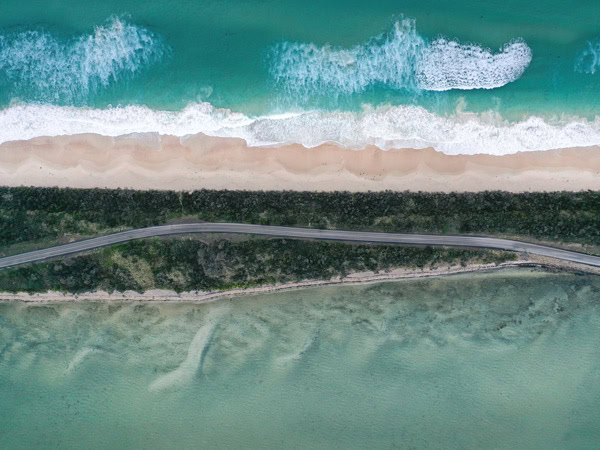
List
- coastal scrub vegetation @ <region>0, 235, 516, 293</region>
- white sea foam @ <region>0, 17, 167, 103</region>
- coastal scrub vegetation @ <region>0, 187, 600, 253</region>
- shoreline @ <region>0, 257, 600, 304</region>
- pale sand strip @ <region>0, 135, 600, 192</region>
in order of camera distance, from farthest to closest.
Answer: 1. white sea foam @ <region>0, 17, 167, 103</region>
2. pale sand strip @ <region>0, 135, 600, 192</region>
3. shoreline @ <region>0, 257, 600, 304</region>
4. coastal scrub vegetation @ <region>0, 235, 516, 293</region>
5. coastal scrub vegetation @ <region>0, 187, 600, 253</region>

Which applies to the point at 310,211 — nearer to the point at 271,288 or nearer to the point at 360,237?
the point at 360,237

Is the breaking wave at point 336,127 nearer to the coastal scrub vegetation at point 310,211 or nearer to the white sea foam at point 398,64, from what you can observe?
the white sea foam at point 398,64

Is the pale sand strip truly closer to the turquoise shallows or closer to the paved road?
the paved road

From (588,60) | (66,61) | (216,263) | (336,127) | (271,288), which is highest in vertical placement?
(588,60)

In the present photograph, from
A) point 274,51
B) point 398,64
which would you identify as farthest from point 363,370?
point 274,51

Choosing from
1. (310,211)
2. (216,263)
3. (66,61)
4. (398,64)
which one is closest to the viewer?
(216,263)

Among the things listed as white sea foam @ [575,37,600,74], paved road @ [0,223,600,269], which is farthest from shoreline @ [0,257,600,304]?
white sea foam @ [575,37,600,74]

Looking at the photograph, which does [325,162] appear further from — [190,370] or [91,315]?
[91,315]

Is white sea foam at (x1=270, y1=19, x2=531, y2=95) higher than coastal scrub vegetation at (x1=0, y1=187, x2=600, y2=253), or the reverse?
white sea foam at (x1=270, y1=19, x2=531, y2=95)
